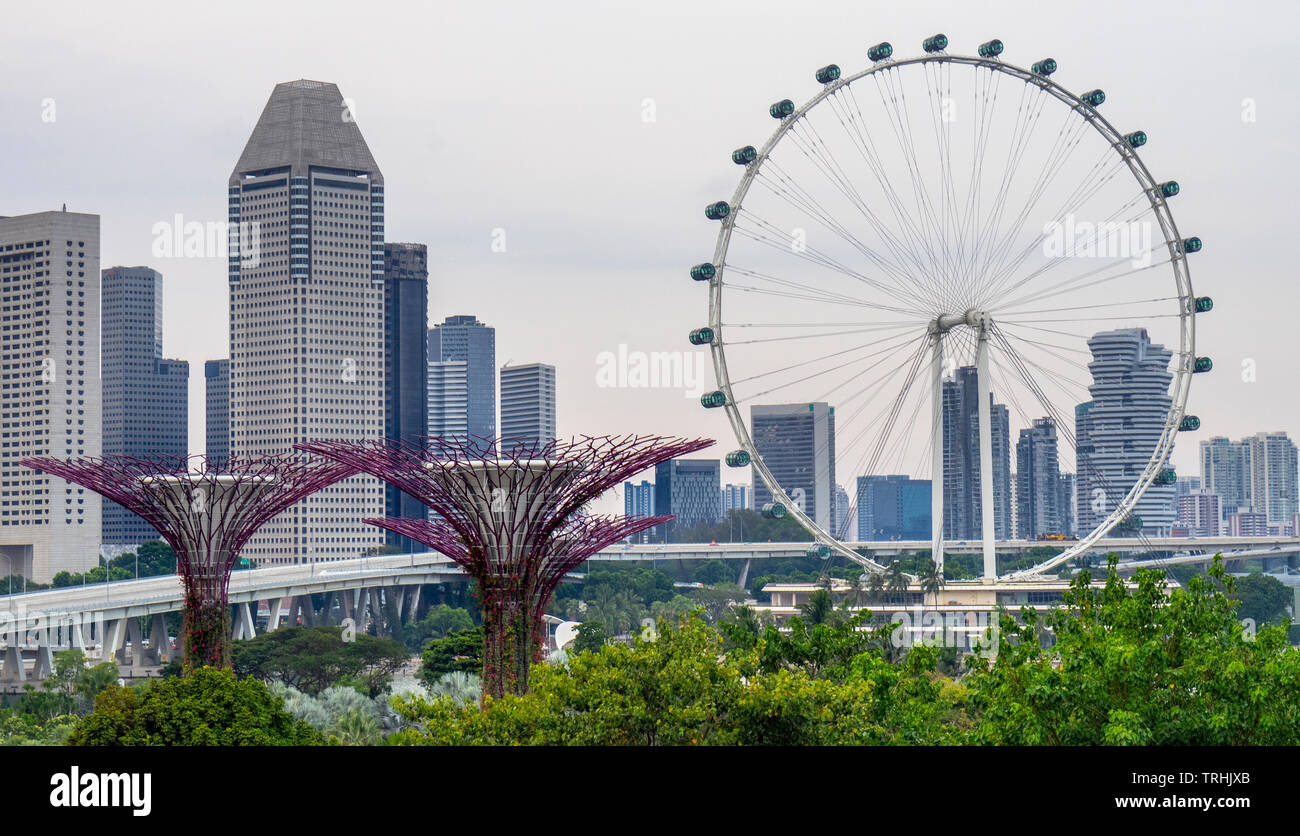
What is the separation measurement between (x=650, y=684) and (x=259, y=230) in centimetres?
17731

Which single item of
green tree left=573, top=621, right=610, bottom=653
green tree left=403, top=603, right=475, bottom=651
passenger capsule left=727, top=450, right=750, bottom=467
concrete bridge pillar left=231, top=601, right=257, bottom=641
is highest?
passenger capsule left=727, top=450, right=750, bottom=467

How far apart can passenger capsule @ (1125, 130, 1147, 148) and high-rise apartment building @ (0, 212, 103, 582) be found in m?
127

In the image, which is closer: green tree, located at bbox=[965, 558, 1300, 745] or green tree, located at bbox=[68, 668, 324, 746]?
green tree, located at bbox=[965, 558, 1300, 745]

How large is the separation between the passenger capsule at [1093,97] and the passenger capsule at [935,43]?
765 cm

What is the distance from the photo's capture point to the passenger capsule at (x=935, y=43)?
209 ft

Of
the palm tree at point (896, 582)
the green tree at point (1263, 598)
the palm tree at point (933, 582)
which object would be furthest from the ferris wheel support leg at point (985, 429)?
the green tree at point (1263, 598)

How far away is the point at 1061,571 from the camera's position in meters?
142

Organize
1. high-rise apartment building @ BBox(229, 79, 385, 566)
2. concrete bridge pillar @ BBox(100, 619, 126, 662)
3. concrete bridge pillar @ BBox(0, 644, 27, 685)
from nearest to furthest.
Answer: concrete bridge pillar @ BBox(0, 644, 27, 685) → concrete bridge pillar @ BBox(100, 619, 126, 662) → high-rise apartment building @ BBox(229, 79, 385, 566)

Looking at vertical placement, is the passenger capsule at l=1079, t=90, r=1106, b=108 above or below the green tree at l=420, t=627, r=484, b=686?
above

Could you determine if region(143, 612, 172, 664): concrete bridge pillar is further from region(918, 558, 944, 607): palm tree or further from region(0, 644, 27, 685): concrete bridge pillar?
region(918, 558, 944, 607): palm tree

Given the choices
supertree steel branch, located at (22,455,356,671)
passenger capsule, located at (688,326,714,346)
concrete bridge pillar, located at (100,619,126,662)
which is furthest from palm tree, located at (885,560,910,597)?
supertree steel branch, located at (22,455,356,671)

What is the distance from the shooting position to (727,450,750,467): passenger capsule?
61156 millimetres

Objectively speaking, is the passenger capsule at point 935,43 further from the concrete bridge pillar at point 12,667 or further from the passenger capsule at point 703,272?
the concrete bridge pillar at point 12,667

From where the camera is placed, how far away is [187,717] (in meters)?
34.5
